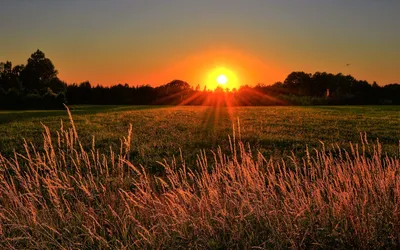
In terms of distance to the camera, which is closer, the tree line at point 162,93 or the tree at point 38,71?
the tree line at point 162,93

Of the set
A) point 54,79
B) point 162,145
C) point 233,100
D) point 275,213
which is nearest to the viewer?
point 275,213

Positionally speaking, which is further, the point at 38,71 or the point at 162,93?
the point at 162,93

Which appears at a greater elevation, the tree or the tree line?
the tree

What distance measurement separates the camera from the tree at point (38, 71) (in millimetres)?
68750

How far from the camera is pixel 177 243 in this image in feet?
14.5

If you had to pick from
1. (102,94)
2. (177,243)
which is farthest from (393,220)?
(102,94)

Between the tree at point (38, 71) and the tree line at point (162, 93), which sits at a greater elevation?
the tree at point (38, 71)

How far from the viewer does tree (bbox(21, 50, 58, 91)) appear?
2707 inches

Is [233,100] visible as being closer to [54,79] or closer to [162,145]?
[54,79]

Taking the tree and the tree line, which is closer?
the tree line

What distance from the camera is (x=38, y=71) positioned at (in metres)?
69.8

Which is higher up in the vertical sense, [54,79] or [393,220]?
[54,79]

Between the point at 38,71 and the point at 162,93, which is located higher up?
the point at 38,71

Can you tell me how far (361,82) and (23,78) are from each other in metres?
72.6
